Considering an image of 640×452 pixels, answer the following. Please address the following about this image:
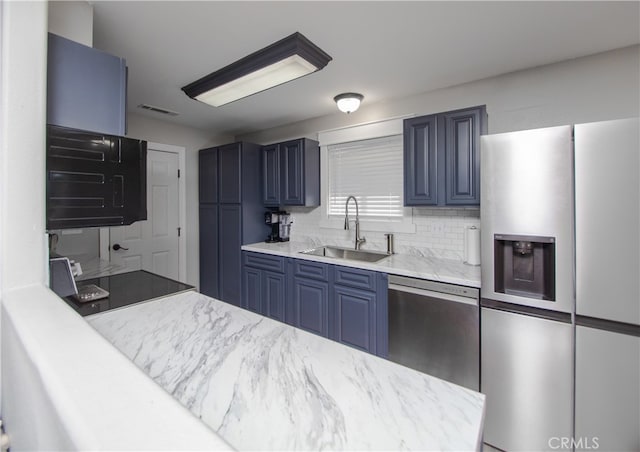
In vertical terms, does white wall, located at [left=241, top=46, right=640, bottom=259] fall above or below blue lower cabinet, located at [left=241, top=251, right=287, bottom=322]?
above

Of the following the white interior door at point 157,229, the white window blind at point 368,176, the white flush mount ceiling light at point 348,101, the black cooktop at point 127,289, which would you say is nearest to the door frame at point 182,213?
the white interior door at point 157,229

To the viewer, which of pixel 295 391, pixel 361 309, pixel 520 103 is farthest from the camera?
pixel 361 309

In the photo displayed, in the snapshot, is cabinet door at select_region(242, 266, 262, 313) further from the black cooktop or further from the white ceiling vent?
the white ceiling vent

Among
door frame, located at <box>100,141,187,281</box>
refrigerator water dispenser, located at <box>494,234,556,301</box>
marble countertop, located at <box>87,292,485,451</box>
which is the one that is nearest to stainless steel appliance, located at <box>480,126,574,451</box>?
refrigerator water dispenser, located at <box>494,234,556,301</box>

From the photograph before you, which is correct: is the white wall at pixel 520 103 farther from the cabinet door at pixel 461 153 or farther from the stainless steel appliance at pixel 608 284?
the stainless steel appliance at pixel 608 284

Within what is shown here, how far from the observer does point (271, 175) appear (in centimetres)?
350

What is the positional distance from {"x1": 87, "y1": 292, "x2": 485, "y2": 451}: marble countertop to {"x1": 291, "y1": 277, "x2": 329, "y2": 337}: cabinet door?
4.94ft

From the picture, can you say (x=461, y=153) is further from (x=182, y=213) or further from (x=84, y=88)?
(x=182, y=213)

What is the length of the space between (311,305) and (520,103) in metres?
2.43

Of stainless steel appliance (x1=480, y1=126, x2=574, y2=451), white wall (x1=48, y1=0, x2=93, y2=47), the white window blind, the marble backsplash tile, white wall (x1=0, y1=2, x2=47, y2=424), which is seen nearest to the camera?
white wall (x1=0, y1=2, x2=47, y2=424)

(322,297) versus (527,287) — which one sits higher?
(527,287)

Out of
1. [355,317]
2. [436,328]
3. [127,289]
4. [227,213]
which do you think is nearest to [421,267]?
[436,328]

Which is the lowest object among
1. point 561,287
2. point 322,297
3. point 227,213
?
point 322,297

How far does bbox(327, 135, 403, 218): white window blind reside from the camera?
293cm
